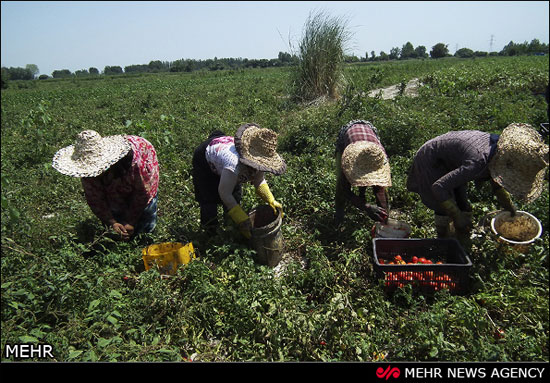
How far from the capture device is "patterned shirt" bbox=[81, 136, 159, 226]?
339 cm

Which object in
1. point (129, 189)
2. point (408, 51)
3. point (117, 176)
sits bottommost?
point (129, 189)

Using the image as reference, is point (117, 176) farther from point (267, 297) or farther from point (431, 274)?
point (431, 274)

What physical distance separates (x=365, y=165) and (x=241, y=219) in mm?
1212

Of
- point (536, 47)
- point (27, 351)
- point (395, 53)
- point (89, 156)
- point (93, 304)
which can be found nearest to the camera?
point (27, 351)

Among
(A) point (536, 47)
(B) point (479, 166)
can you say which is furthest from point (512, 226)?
(A) point (536, 47)

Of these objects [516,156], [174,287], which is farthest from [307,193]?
[516,156]

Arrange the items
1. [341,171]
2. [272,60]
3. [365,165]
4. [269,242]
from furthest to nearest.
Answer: [272,60]
[341,171]
[269,242]
[365,165]

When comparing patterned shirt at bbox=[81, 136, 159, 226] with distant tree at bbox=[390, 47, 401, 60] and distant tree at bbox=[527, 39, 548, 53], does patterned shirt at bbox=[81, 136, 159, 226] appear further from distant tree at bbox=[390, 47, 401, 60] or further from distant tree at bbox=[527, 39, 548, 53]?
distant tree at bbox=[390, 47, 401, 60]

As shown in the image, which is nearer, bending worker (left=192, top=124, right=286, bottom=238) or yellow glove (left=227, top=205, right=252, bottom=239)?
bending worker (left=192, top=124, right=286, bottom=238)

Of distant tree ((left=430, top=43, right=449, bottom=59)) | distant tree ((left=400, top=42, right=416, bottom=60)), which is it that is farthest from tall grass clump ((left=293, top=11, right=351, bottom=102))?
distant tree ((left=400, top=42, right=416, bottom=60))

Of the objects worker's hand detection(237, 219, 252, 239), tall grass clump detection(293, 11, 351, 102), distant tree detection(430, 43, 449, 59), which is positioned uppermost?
distant tree detection(430, 43, 449, 59)

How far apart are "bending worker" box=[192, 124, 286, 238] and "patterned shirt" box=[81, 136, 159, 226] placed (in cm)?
48

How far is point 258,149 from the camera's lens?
3.19m

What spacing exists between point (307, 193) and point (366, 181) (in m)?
1.56
